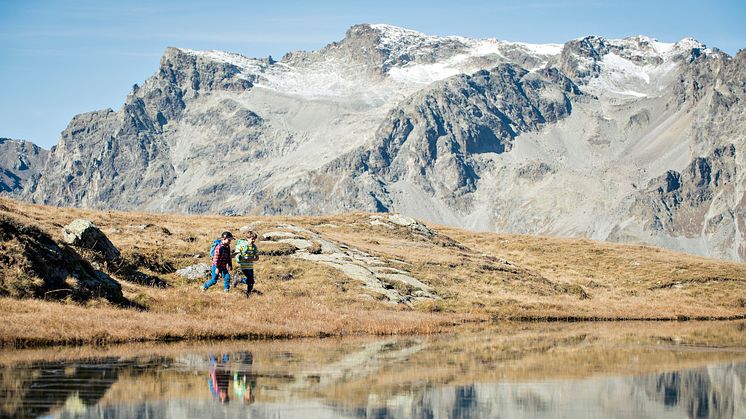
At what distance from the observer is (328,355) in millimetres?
28406

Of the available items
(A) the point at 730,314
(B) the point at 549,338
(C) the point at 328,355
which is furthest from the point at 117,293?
(A) the point at 730,314

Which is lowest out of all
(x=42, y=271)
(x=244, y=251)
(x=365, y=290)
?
(x=365, y=290)

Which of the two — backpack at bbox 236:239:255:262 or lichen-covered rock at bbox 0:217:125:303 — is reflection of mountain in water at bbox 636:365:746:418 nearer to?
backpack at bbox 236:239:255:262

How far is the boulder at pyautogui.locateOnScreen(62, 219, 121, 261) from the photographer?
132 ft

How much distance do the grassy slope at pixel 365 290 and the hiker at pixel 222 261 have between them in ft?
1.99

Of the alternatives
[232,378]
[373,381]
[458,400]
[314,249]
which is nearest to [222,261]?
[314,249]

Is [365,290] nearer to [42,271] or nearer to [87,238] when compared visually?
[87,238]

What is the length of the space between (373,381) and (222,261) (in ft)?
61.7

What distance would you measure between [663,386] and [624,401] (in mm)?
3125

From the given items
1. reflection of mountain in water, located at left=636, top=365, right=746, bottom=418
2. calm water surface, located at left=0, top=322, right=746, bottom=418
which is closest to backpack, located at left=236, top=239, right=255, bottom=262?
calm water surface, located at left=0, top=322, right=746, bottom=418

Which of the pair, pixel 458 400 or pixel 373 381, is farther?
pixel 373 381

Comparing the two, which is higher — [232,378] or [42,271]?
[42,271]

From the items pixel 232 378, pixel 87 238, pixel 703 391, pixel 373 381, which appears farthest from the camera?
pixel 87 238

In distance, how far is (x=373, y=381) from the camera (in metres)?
22.8
